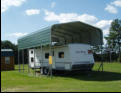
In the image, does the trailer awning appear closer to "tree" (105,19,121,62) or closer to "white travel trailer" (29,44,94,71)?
"white travel trailer" (29,44,94,71)

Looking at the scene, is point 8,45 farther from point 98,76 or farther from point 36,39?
point 98,76

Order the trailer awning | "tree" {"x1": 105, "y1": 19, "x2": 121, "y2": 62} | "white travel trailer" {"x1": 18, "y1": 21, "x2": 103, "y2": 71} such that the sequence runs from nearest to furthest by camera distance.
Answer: "white travel trailer" {"x1": 18, "y1": 21, "x2": 103, "y2": 71} < the trailer awning < "tree" {"x1": 105, "y1": 19, "x2": 121, "y2": 62}

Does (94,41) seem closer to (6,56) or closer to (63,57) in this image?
(63,57)

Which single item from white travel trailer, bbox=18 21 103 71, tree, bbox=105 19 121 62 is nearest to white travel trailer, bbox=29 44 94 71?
white travel trailer, bbox=18 21 103 71

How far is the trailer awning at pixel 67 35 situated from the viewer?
1610cm

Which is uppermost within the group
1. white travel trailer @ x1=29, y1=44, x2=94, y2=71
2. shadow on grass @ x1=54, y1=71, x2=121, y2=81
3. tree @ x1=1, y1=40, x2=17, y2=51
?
tree @ x1=1, y1=40, x2=17, y2=51

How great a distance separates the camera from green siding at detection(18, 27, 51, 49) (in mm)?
15320

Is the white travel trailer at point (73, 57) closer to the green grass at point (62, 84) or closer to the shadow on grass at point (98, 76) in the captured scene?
the shadow on grass at point (98, 76)

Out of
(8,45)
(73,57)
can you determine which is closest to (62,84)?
(73,57)

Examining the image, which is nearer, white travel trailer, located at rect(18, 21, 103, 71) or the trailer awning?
white travel trailer, located at rect(18, 21, 103, 71)

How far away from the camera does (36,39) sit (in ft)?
58.0

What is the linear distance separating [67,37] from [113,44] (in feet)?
140

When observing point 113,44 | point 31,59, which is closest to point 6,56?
point 31,59

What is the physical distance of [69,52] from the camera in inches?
603
